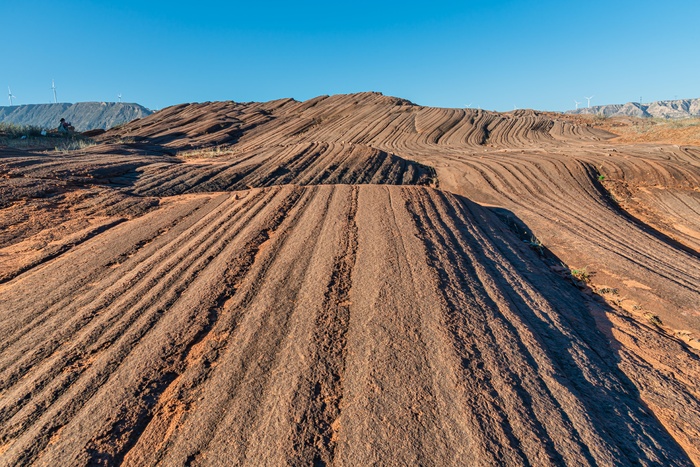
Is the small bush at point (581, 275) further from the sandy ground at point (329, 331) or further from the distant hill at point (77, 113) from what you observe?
the distant hill at point (77, 113)

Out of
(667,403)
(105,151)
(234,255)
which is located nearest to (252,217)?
(234,255)

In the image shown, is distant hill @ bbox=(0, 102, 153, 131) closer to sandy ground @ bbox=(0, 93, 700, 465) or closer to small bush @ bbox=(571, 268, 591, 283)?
sandy ground @ bbox=(0, 93, 700, 465)

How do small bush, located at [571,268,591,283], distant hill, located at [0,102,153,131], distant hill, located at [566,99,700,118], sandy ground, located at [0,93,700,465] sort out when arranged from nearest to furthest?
sandy ground, located at [0,93,700,465] → small bush, located at [571,268,591,283] → distant hill, located at [0,102,153,131] → distant hill, located at [566,99,700,118]

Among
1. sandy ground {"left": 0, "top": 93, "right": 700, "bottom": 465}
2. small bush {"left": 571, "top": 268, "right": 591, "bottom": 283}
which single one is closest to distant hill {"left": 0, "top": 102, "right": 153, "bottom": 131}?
sandy ground {"left": 0, "top": 93, "right": 700, "bottom": 465}

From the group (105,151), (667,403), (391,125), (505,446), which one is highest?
(391,125)

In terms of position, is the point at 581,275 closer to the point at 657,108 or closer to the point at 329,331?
the point at 329,331

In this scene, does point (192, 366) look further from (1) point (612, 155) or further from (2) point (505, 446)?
(1) point (612, 155)

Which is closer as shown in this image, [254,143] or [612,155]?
[612,155]
